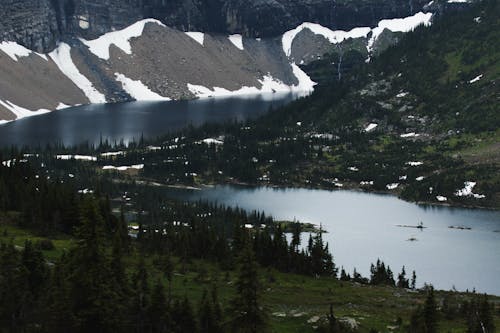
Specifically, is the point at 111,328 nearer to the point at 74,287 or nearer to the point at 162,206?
the point at 74,287

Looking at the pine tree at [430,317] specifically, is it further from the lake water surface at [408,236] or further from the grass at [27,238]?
the lake water surface at [408,236]

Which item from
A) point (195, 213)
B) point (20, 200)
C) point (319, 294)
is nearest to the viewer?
point (319, 294)

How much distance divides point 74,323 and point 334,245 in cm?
10322

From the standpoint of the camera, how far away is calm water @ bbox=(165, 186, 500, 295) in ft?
415

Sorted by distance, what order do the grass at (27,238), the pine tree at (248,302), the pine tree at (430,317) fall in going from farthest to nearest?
the grass at (27,238) → the pine tree at (430,317) → the pine tree at (248,302)

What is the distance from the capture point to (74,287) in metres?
48.8

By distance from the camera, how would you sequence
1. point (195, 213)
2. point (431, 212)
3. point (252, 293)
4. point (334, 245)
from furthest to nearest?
point (431, 212) → point (195, 213) → point (334, 245) → point (252, 293)

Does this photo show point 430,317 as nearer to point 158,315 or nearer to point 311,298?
point 158,315

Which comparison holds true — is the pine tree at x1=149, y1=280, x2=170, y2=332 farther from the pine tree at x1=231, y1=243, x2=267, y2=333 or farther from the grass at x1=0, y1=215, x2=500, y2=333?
the pine tree at x1=231, y1=243, x2=267, y2=333

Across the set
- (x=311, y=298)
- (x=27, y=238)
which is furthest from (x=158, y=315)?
(x=27, y=238)

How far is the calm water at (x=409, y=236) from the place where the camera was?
126500mm

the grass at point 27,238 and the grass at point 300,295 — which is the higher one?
the grass at point 27,238

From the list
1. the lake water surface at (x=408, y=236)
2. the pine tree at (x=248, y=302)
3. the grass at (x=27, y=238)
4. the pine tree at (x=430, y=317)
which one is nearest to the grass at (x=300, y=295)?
the grass at (x=27, y=238)

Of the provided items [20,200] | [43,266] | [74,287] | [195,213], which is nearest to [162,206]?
[195,213]
